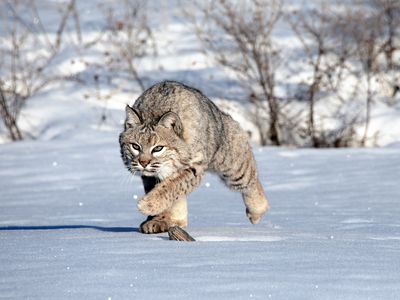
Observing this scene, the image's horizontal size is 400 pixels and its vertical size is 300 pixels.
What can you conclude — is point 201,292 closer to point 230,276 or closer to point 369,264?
point 230,276

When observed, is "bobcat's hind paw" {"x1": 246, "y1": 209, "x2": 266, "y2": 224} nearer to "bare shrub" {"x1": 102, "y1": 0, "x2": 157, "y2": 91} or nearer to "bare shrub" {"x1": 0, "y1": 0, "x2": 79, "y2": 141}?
"bare shrub" {"x1": 0, "y1": 0, "x2": 79, "y2": 141}

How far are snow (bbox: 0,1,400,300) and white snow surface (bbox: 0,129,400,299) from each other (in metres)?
0.01

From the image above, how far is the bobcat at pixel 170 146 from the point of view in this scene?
6.05 metres

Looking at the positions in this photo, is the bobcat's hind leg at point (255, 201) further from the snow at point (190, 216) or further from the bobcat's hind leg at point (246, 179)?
the snow at point (190, 216)

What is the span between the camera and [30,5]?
60.7 ft

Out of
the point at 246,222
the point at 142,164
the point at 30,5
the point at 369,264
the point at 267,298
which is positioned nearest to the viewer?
the point at 267,298

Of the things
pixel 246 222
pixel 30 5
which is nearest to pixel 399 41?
pixel 30 5

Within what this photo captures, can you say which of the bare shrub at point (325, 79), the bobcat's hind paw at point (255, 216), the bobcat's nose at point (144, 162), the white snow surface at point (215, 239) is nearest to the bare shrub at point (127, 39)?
the bare shrub at point (325, 79)

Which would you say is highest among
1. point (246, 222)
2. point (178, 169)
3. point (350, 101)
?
point (178, 169)

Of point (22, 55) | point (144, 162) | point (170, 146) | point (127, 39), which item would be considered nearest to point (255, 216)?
point (170, 146)

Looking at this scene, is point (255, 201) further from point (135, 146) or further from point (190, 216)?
point (135, 146)

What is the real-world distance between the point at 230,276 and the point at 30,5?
15.1 m

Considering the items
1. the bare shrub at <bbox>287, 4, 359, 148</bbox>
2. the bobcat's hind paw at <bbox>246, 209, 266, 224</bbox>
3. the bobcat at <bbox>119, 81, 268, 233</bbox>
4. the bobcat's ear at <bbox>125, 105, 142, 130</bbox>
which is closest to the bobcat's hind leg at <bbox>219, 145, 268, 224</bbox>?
the bobcat's hind paw at <bbox>246, 209, 266, 224</bbox>

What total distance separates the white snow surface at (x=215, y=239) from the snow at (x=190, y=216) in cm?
1
